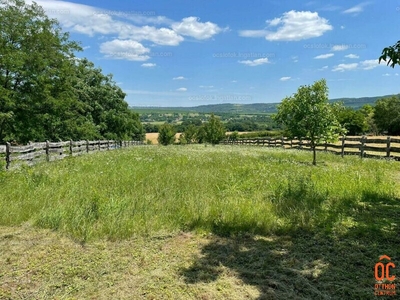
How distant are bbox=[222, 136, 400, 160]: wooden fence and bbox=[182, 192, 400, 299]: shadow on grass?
1454cm

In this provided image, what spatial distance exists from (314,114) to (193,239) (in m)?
13.2

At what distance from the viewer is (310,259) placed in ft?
12.6

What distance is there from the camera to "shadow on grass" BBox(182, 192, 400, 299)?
10.4 feet

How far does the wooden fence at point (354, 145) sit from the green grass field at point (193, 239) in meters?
11.8

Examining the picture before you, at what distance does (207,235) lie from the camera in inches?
187

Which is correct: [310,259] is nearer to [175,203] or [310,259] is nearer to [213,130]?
[175,203]

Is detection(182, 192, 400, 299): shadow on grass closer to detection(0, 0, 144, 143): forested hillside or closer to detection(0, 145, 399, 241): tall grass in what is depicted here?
detection(0, 145, 399, 241): tall grass

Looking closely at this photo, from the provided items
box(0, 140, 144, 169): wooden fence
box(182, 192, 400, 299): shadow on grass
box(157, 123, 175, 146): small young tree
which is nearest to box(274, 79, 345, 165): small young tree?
box(182, 192, 400, 299): shadow on grass

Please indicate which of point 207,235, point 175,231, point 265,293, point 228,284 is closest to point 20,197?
point 175,231

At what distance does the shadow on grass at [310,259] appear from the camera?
316cm

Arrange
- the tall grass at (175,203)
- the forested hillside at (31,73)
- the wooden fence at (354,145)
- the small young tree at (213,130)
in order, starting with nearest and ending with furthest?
the tall grass at (175,203) < the wooden fence at (354,145) < the forested hillside at (31,73) < the small young tree at (213,130)

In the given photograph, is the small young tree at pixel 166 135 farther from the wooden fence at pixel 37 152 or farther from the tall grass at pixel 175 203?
the tall grass at pixel 175 203

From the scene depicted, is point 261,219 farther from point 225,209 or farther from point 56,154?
point 56,154

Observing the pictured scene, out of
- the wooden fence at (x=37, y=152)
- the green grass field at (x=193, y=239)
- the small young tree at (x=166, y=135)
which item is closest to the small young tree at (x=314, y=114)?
the green grass field at (x=193, y=239)
